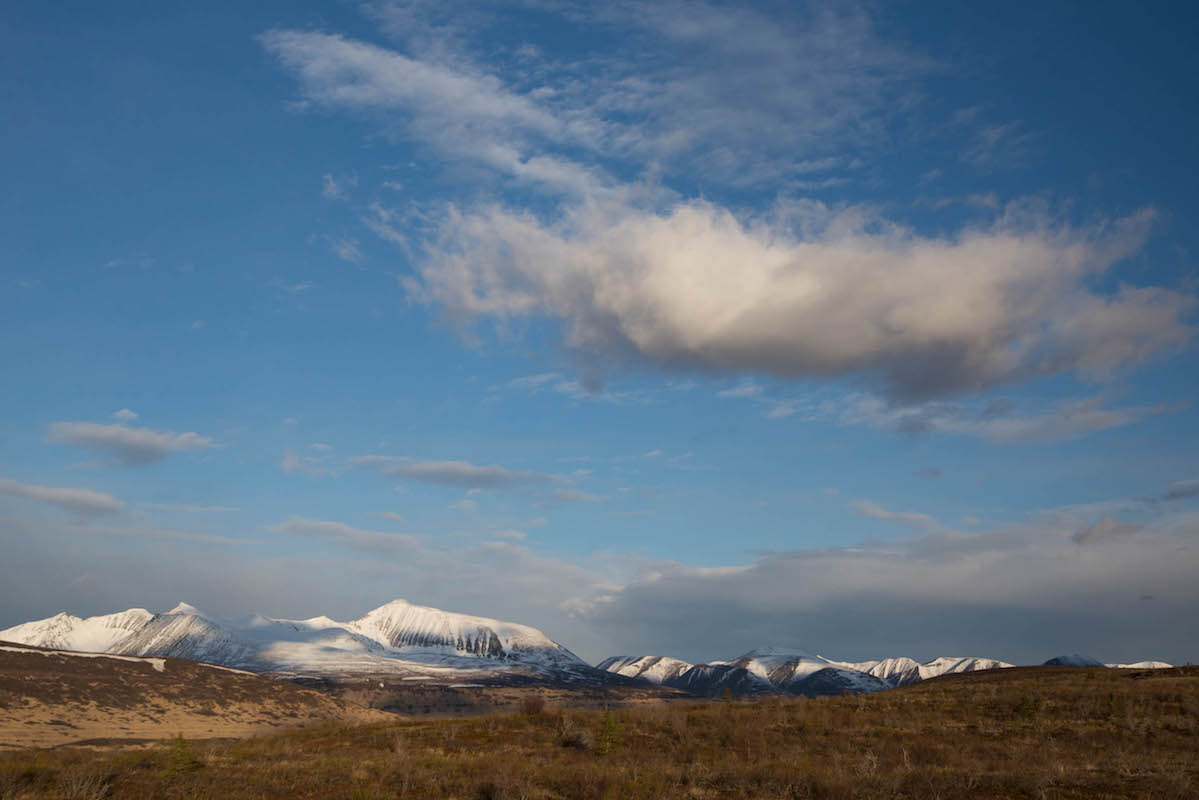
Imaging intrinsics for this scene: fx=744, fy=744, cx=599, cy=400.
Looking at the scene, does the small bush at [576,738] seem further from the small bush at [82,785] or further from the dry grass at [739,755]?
the small bush at [82,785]

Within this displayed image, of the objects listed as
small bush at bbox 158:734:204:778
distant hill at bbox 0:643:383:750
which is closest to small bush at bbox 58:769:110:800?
small bush at bbox 158:734:204:778

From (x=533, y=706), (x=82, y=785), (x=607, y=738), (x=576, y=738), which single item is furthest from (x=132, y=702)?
(x=82, y=785)

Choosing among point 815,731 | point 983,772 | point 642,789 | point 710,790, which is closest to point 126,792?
point 642,789

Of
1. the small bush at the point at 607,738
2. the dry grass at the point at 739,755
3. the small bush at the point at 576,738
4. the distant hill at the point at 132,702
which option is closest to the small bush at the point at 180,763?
the dry grass at the point at 739,755

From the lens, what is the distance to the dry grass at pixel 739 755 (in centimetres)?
1948

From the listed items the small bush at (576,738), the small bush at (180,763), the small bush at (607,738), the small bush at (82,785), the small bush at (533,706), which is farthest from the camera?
the small bush at (533,706)

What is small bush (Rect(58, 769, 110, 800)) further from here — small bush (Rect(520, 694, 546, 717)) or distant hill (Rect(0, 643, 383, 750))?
distant hill (Rect(0, 643, 383, 750))

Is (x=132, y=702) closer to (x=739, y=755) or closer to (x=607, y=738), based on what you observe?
(x=607, y=738)

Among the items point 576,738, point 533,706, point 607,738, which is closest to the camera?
point 607,738

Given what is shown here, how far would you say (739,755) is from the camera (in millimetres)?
29172

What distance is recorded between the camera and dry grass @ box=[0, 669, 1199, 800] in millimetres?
19484

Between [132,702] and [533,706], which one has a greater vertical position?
[533,706]

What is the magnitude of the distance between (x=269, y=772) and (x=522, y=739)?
41.7 feet

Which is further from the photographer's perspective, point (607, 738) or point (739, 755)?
point (607, 738)
